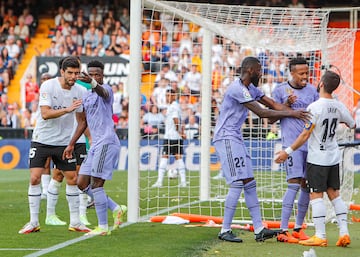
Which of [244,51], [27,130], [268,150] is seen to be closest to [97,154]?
[268,150]

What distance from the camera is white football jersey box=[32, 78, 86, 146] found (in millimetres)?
A: 11258

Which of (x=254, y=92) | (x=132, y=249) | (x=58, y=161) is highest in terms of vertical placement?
(x=254, y=92)

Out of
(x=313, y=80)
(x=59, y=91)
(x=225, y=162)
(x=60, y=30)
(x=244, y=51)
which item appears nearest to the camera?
(x=225, y=162)

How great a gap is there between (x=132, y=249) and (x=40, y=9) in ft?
95.2

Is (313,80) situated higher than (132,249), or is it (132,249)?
(313,80)

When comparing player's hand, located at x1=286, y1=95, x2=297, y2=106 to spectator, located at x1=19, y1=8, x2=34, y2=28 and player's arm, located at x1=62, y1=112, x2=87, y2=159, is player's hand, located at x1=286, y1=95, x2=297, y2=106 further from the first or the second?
spectator, located at x1=19, y1=8, x2=34, y2=28

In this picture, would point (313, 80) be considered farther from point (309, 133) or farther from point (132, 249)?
point (132, 249)

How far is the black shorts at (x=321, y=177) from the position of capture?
1006 centimetres

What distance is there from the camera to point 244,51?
2125 centimetres

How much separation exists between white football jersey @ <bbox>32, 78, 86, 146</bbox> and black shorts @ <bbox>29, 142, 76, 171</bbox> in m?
0.06

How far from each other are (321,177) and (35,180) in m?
3.54

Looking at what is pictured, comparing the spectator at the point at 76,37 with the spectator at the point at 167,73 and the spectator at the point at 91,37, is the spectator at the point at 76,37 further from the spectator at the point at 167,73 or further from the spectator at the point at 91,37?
the spectator at the point at 167,73

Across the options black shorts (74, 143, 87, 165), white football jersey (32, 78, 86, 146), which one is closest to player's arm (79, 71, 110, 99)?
white football jersey (32, 78, 86, 146)

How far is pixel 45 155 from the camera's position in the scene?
11328mm
